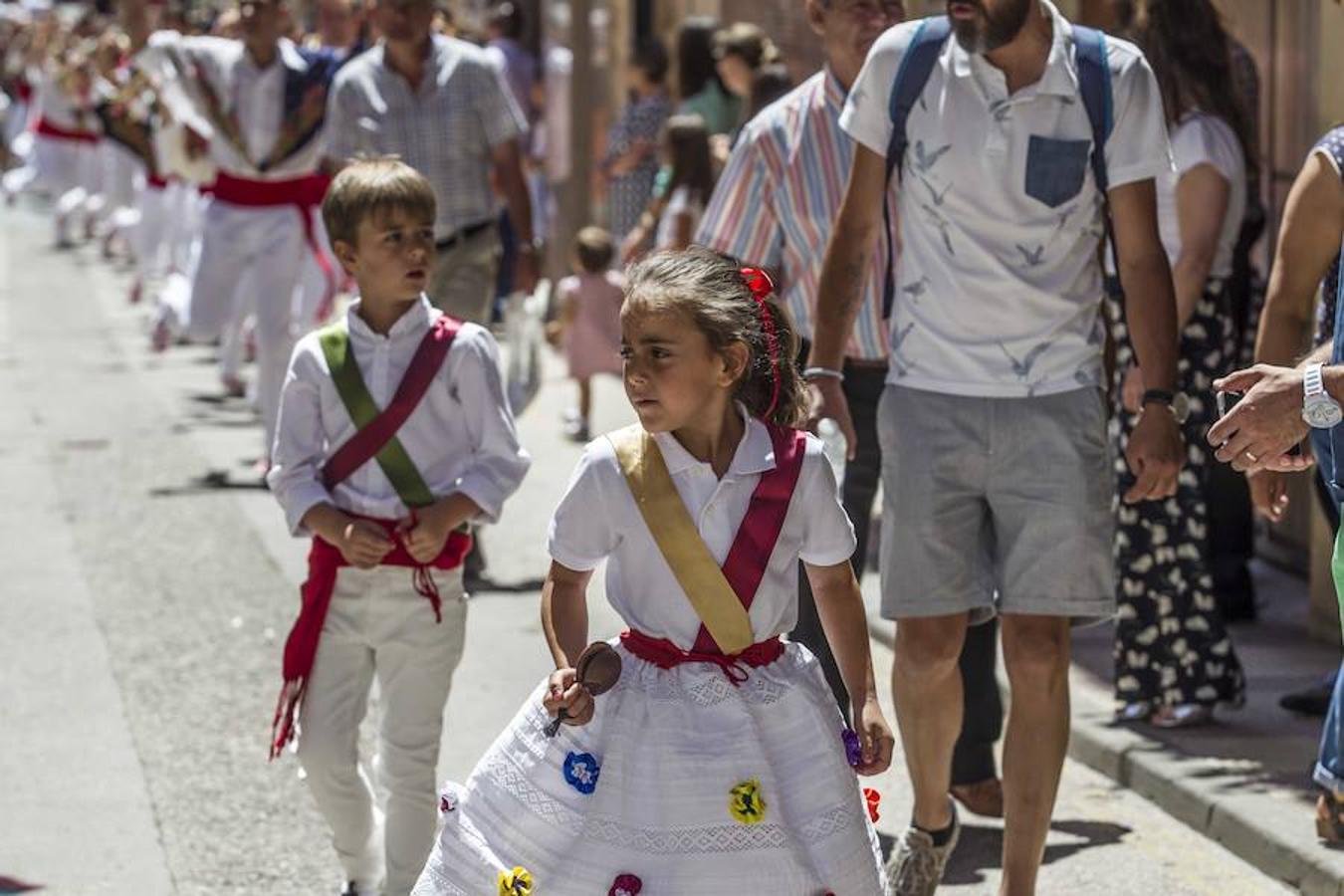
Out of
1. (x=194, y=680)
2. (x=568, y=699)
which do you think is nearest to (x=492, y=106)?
(x=194, y=680)

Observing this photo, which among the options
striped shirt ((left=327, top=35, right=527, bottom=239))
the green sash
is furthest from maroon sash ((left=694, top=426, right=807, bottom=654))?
striped shirt ((left=327, top=35, right=527, bottom=239))

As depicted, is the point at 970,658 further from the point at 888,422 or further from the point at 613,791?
the point at 613,791

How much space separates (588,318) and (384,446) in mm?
7793

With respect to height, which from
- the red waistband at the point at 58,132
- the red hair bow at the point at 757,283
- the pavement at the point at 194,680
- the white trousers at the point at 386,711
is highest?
the red hair bow at the point at 757,283

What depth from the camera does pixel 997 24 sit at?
5676 mm

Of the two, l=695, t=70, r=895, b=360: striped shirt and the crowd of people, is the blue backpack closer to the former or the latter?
the crowd of people

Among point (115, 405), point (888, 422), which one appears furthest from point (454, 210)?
point (115, 405)

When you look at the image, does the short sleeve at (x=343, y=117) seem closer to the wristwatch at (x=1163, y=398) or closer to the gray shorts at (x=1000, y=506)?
the gray shorts at (x=1000, y=506)

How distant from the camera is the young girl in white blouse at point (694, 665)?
14.9 ft

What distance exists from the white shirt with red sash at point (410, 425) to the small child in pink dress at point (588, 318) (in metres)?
7.39

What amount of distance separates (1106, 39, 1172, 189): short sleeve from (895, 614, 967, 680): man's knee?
38.4 inches

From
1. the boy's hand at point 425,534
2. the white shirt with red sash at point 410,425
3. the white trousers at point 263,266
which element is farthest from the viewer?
the white trousers at point 263,266

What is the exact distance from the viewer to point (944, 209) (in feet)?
19.1

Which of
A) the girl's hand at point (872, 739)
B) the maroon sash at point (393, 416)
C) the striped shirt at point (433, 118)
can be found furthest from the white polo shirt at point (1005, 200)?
the striped shirt at point (433, 118)
